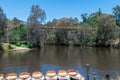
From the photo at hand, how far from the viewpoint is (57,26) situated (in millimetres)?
98750

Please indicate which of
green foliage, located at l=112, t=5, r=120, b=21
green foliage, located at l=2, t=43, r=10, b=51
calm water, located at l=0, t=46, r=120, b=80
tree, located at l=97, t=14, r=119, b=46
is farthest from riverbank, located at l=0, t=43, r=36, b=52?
green foliage, located at l=112, t=5, r=120, b=21

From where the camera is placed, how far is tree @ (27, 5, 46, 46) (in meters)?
78.1

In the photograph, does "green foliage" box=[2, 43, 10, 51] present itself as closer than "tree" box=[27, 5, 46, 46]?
Yes

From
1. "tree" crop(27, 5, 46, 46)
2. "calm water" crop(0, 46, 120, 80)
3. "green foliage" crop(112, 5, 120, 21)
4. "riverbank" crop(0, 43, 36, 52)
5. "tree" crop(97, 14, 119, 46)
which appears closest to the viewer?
"calm water" crop(0, 46, 120, 80)

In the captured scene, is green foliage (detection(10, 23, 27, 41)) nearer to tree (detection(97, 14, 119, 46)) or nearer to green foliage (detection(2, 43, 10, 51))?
green foliage (detection(2, 43, 10, 51))

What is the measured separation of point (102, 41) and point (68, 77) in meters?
67.5

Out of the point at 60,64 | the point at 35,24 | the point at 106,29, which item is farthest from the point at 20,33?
the point at 60,64

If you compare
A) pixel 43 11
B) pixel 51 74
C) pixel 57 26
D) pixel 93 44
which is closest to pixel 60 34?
pixel 57 26

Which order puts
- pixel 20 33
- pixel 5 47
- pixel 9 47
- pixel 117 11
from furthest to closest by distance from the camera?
pixel 117 11
pixel 20 33
pixel 9 47
pixel 5 47

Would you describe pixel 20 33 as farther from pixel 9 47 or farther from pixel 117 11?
pixel 117 11

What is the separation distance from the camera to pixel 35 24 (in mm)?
77875

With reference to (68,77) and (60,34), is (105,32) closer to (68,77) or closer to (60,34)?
(60,34)

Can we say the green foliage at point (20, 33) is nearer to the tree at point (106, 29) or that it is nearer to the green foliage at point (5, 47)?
the green foliage at point (5, 47)

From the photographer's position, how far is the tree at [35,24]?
78.1 m
